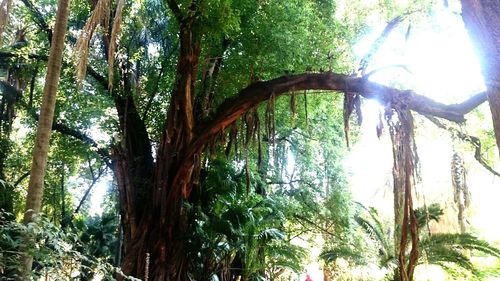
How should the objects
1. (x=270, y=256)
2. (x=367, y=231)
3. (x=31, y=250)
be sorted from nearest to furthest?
(x=31, y=250) < (x=270, y=256) < (x=367, y=231)

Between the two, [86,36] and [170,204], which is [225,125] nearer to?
[170,204]

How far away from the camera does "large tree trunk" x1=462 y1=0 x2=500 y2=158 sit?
8.76 feet

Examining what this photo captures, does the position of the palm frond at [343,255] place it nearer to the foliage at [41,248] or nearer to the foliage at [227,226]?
the foliage at [227,226]

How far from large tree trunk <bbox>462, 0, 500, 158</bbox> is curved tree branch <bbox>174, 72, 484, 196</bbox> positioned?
179 centimetres

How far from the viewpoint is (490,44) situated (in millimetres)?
2678

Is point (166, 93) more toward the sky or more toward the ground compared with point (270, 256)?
more toward the sky

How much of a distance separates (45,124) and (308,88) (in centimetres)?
307

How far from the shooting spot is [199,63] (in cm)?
674

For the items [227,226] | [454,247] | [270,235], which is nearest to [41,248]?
[227,226]

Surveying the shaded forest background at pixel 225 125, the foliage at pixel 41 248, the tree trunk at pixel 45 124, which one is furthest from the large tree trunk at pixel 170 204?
the foliage at pixel 41 248

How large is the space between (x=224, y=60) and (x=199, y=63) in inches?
13.7

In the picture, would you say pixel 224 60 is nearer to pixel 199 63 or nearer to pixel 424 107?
pixel 199 63

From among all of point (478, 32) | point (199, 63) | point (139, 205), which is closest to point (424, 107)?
point (478, 32)

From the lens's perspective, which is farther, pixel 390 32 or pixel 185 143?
pixel 390 32
